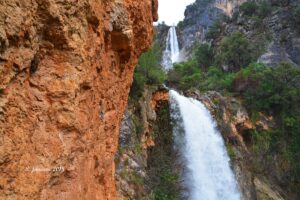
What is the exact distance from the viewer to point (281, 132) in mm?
20453

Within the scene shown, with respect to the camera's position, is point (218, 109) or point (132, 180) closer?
point (132, 180)

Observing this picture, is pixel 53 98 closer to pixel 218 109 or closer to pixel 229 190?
pixel 229 190

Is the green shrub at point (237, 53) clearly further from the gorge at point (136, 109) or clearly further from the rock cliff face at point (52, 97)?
the rock cliff face at point (52, 97)

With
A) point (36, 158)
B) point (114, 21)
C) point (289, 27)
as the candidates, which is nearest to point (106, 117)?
point (114, 21)

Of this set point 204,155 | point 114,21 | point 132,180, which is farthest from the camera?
point 204,155

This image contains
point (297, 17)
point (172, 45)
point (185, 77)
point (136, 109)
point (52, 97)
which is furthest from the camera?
point (172, 45)

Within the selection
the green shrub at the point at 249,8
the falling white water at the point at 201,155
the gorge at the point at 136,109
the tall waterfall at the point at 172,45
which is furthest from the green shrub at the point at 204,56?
the falling white water at the point at 201,155

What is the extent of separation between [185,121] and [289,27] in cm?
2188

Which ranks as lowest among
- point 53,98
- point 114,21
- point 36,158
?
point 36,158

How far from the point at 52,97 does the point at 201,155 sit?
13.5m

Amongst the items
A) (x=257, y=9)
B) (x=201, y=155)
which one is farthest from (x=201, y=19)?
(x=201, y=155)

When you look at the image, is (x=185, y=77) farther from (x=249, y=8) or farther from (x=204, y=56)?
(x=249, y=8)

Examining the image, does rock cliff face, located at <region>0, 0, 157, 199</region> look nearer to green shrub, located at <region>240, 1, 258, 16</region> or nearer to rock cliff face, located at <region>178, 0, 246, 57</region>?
green shrub, located at <region>240, 1, 258, 16</region>

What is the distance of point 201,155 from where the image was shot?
51.9 feet
